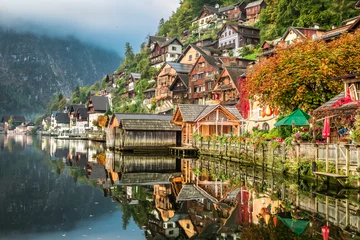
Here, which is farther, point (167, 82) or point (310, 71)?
point (167, 82)

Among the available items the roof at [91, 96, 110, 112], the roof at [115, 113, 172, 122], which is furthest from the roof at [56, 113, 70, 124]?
the roof at [115, 113, 172, 122]

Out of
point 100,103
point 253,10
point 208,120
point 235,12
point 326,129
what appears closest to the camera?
A: point 326,129

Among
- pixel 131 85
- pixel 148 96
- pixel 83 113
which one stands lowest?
pixel 83 113

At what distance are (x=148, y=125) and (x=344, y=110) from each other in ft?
103

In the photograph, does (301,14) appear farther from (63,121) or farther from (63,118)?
(63,118)

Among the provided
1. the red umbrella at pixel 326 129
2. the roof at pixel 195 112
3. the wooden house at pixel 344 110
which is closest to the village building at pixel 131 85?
the roof at pixel 195 112

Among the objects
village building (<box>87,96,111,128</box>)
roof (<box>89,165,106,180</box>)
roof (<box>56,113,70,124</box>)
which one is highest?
village building (<box>87,96,111,128</box>)

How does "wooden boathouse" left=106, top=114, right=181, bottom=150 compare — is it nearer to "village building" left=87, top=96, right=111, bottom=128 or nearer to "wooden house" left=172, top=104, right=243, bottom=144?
"wooden house" left=172, top=104, right=243, bottom=144

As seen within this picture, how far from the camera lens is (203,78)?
2854 inches

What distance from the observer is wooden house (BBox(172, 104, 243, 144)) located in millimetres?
48106

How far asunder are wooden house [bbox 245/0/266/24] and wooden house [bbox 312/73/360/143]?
84.5 m

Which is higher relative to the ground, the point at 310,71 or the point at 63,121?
the point at 310,71

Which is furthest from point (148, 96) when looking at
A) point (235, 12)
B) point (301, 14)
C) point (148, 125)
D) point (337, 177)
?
point (337, 177)

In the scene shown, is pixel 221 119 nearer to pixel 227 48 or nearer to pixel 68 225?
pixel 68 225
